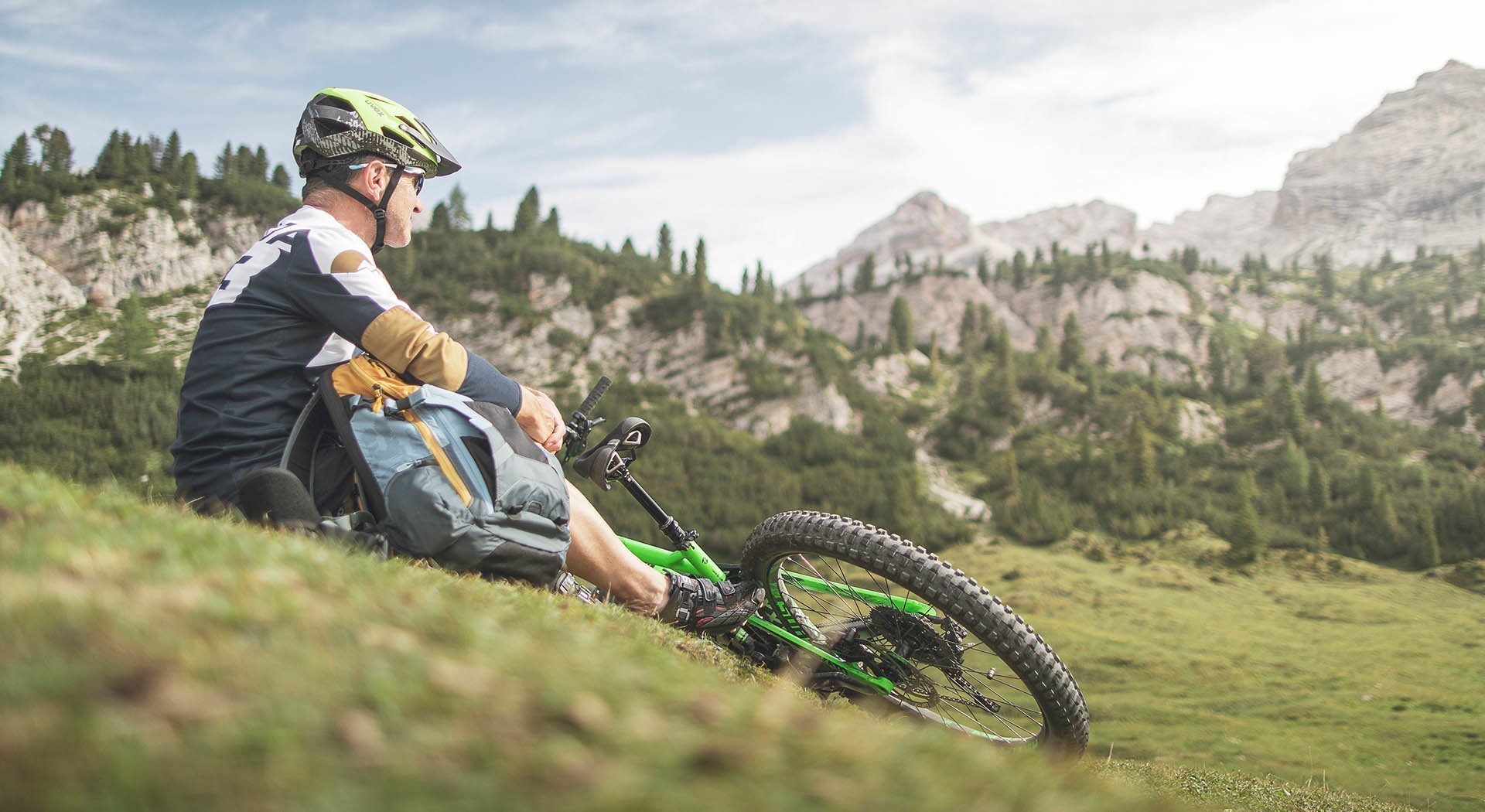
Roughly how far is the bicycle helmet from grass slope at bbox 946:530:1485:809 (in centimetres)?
706

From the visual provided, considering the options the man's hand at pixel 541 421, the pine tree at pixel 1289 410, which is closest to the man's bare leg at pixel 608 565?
the man's hand at pixel 541 421

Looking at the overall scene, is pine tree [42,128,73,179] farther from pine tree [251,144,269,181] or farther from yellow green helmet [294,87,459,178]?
yellow green helmet [294,87,459,178]

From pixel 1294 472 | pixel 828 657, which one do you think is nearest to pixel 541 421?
pixel 828 657

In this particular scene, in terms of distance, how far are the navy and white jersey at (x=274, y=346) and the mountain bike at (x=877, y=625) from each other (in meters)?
1.34

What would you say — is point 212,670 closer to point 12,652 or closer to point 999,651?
point 12,652

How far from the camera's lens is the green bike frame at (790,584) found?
572 centimetres

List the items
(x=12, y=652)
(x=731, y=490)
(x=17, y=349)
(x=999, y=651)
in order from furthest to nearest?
(x=17, y=349), (x=731, y=490), (x=999, y=651), (x=12, y=652)

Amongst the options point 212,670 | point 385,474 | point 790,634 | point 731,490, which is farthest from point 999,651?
point 731,490

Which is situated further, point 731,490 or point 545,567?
point 731,490

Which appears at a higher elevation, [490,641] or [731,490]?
[490,641]

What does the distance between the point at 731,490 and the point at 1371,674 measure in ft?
171

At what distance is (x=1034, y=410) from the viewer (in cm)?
10838

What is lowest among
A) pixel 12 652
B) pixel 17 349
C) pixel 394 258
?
pixel 17 349

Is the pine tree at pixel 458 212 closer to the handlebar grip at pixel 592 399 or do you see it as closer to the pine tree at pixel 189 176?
the pine tree at pixel 189 176
